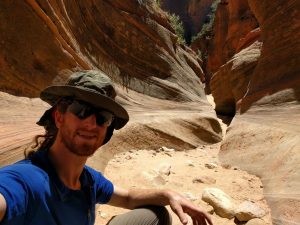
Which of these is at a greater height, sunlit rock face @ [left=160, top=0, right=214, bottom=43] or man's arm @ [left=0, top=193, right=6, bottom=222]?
sunlit rock face @ [left=160, top=0, right=214, bottom=43]

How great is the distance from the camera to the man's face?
78.2 inches

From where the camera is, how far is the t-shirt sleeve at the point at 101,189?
2552 millimetres

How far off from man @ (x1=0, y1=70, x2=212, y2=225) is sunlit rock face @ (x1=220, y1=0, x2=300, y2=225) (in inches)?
65.9

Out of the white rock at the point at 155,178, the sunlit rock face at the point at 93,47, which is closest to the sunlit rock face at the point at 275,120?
the white rock at the point at 155,178

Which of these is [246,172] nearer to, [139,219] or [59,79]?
[139,219]

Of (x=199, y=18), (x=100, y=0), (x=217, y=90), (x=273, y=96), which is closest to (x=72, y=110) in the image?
(x=273, y=96)

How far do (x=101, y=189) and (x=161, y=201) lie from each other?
453mm

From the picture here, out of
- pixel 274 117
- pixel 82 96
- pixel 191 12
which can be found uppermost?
pixel 191 12

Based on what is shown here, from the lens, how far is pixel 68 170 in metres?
2.00

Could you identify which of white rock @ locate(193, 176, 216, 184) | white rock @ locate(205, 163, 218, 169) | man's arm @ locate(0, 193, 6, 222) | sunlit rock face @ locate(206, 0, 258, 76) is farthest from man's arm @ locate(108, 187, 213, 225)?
sunlit rock face @ locate(206, 0, 258, 76)

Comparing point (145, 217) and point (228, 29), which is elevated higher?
point (228, 29)

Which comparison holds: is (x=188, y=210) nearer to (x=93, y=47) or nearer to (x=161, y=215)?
(x=161, y=215)

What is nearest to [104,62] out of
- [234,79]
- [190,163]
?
[234,79]

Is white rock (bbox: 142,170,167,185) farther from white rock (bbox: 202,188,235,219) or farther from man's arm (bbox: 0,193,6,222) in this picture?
man's arm (bbox: 0,193,6,222)
